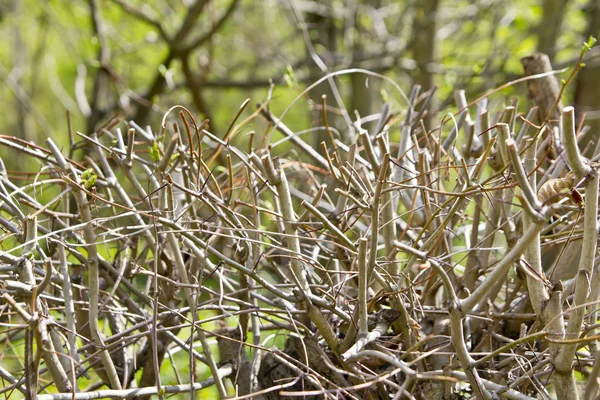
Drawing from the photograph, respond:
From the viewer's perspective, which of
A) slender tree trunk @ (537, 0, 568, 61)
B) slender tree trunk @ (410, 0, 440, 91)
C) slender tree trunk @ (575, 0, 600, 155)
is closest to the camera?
slender tree trunk @ (575, 0, 600, 155)

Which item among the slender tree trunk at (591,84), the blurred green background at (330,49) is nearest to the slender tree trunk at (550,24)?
the blurred green background at (330,49)

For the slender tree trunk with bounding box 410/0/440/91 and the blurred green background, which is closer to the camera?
the blurred green background

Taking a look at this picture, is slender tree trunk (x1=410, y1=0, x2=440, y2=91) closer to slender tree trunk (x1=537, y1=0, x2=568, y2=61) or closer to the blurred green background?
the blurred green background

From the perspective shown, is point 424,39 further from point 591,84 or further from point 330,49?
point 591,84

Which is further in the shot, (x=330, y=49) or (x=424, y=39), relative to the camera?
(x=330, y=49)

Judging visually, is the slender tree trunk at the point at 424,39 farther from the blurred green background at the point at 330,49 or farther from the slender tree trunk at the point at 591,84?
the slender tree trunk at the point at 591,84

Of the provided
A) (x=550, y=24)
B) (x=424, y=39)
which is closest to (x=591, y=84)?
(x=550, y=24)

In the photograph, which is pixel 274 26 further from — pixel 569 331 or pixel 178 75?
pixel 569 331

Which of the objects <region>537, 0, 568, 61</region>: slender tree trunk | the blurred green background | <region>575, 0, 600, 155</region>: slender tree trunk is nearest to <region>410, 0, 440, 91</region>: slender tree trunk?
the blurred green background

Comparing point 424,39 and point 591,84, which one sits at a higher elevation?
point 424,39

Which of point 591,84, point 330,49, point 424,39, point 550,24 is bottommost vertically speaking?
point 591,84

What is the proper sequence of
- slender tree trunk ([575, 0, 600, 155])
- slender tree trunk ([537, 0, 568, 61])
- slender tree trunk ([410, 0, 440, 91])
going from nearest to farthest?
slender tree trunk ([575, 0, 600, 155]) < slender tree trunk ([537, 0, 568, 61]) < slender tree trunk ([410, 0, 440, 91])

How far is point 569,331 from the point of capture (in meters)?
1.61

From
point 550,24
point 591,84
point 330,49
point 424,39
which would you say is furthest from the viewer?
point 330,49
